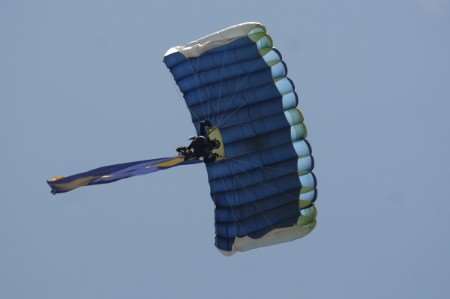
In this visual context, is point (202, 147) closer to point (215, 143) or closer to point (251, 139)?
point (215, 143)

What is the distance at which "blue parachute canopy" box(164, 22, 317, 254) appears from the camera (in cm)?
4403

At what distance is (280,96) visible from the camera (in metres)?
44.0

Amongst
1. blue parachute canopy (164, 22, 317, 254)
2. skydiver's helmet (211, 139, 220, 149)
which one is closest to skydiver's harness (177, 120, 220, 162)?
skydiver's helmet (211, 139, 220, 149)

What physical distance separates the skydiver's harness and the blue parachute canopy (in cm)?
42

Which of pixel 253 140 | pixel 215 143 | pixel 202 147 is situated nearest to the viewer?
pixel 202 147

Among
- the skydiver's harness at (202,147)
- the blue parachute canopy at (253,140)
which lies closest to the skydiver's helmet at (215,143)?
the skydiver's harness at (202,147)

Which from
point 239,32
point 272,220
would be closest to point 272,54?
point 239,32

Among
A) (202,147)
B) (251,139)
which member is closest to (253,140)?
(251,139)

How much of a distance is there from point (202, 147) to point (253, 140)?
5.67 feet

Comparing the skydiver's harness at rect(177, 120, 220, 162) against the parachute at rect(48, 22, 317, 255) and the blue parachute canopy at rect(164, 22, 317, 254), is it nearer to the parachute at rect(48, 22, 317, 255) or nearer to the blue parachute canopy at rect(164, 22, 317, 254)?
the parachute at rect(48, 22, 317, 255)

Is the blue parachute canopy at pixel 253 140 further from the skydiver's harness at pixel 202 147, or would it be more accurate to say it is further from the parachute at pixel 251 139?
the skydiver's harness at pixel 202 147

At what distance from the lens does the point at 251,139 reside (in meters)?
44.3

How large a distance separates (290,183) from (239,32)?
13.1 feet

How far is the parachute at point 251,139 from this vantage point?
44.0m
